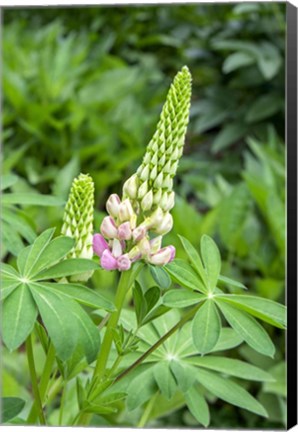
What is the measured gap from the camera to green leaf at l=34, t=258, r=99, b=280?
2.03 feet

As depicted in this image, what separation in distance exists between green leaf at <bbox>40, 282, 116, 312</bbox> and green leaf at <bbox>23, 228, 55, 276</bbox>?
24 mm

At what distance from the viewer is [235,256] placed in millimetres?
1531

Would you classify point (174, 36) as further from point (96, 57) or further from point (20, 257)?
point (20, 257)

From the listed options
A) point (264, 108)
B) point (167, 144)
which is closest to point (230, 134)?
point (264, 108)

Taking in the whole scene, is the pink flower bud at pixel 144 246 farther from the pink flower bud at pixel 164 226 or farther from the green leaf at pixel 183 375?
the green leaf at pixel 183 375

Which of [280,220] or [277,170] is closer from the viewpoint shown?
[280,220]

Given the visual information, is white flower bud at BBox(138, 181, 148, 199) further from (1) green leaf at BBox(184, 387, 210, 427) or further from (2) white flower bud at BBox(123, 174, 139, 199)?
(1) green leaf at BBox(184, 387, 210, 427)

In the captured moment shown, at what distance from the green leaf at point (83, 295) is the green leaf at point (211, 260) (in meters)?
0.09

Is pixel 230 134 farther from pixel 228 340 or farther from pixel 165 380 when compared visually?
pixel 165 380

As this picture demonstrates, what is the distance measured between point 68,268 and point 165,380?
5.6 inches

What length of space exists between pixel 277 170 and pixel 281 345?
57 centimetres

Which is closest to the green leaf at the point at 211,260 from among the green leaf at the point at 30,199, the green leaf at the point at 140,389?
the green leaf at the point at 140,389

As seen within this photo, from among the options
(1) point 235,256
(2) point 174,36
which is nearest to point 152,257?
(1) point 235,256

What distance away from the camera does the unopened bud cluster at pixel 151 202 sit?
1.99 feet
